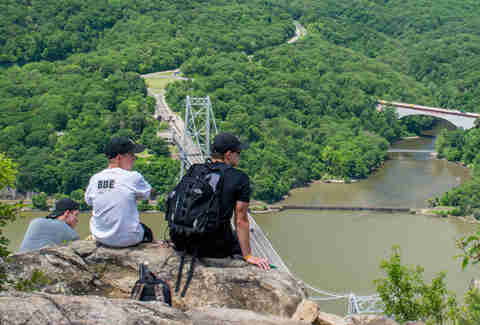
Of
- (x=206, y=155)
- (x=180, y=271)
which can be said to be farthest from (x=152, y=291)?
(x=206, y=155)

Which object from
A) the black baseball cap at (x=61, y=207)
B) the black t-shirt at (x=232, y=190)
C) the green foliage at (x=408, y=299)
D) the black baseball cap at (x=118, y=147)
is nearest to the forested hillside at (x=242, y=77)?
the green foliage at (x=408, y=299)

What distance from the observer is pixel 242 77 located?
37188mm

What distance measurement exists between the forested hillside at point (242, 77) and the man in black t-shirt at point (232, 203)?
809 inches

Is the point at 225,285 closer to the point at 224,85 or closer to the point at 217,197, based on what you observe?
the point at 217,197

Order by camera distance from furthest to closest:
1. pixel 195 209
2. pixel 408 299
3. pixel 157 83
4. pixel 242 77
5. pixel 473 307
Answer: pixel 242 77 → pixel 157 83 → pixel 408 299 → pixel 473 307 → pixel 195 209

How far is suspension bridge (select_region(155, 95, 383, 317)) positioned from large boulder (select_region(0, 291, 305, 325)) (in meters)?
2.72

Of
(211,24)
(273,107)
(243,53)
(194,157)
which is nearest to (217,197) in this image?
(194,157)

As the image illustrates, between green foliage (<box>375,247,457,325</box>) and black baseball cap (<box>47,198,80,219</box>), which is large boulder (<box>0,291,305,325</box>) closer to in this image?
black baseball cap (<box>47,198,80,219</box>)

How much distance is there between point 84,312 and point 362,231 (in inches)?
723

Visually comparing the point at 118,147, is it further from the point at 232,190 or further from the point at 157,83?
the point at 157,83

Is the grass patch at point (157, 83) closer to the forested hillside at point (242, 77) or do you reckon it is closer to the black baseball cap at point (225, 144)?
the forested hillside at point (242, 77)

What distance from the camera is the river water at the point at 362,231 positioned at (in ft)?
49.4

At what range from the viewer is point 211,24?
48125 mm

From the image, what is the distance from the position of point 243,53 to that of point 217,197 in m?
41.7
